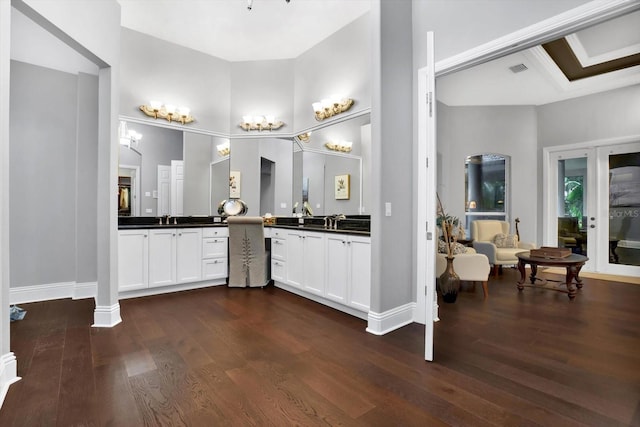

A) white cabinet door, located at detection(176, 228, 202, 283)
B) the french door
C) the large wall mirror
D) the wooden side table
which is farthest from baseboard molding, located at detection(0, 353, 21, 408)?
the french door

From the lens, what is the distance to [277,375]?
1987 mm

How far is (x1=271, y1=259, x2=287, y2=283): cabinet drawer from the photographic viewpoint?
4137 millimetres

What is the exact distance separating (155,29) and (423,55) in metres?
3.42

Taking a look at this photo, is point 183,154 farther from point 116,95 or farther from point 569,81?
point 569,81

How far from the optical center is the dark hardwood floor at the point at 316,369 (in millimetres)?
1608

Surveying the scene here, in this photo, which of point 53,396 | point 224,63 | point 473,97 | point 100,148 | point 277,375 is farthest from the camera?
point 473,97

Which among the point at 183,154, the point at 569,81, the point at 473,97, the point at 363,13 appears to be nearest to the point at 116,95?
the point at 183,154

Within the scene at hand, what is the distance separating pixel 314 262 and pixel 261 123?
2.51m

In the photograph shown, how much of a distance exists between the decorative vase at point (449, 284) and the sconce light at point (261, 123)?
3.16 metres

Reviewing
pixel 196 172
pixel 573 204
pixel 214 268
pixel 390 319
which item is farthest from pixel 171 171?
pixel 573 204

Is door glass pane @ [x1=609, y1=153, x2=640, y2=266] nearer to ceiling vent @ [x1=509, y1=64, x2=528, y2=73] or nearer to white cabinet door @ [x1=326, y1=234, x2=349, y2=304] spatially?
ceiling vent @ [x1=509, y1=64, x2=528, y2=73]

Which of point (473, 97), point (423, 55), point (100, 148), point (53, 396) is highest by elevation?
point (473, 97)

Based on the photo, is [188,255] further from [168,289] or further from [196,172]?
[196,172]

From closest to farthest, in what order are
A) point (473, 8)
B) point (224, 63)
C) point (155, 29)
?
point (473, 8)
point (155, 29)
point (224, 63)
